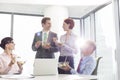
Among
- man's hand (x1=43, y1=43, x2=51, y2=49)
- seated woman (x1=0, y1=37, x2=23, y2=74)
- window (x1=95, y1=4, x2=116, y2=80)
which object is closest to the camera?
seated woman (x1=0, y1=37, x2=23, y2=74)

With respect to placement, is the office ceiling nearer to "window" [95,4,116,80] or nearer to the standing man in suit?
"window" [95,4,116,80]

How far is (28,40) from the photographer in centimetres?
538

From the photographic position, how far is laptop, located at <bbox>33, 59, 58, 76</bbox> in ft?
7.69

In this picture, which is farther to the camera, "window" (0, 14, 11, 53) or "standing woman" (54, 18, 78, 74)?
"window" (0, 14, 11, 53)

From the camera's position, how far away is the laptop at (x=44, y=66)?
7.69ft

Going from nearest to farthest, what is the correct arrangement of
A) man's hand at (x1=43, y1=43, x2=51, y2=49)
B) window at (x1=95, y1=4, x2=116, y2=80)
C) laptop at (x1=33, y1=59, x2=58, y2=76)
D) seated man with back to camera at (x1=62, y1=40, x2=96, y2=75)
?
laptop at (x1=33, y1=59, x2=58, y2=76), seated man with back to camera at (x1=62, y1=40, x2=96, y2=75), man's hand at (x1=43, y1=43, x2=51, y2=49), window at (x1=95, y1=4, x2=116, y2=80)

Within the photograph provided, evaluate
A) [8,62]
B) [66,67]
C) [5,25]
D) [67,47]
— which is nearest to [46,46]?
[67,47]

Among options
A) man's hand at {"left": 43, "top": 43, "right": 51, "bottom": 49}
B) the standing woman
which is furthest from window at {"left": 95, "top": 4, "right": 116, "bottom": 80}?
man's hand at {"left": 43, "top": 43, "right": 51, "bottom": 49}

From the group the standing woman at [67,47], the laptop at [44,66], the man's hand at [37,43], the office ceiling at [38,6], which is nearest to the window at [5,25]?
the office ceiling at [38,6]

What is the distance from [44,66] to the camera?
2373 millimetres

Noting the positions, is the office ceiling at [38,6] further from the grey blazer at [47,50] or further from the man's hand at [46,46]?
the man's hand at [46,46]

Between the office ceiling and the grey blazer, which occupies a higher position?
the office ceiling

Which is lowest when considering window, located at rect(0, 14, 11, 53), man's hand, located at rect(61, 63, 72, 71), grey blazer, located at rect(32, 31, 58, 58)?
man's hand, located at rect(61, 63, 72, 71)

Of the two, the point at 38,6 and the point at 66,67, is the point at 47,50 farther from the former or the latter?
the point at 38,6
